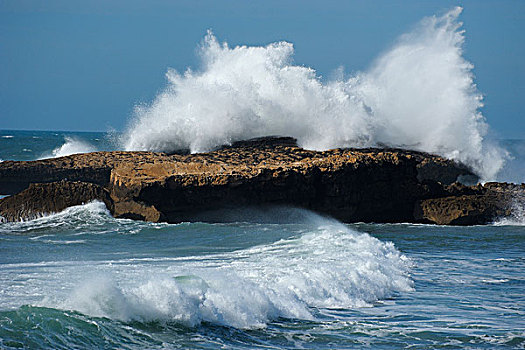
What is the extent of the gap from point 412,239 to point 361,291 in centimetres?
469

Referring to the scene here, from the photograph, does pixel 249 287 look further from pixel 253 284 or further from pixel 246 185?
pixel 246 185

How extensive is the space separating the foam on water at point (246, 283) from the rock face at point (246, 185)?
2.19m

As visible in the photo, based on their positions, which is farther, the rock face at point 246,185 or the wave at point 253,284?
the rock face at point 246,185

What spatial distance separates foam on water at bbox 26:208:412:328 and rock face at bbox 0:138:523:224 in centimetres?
219

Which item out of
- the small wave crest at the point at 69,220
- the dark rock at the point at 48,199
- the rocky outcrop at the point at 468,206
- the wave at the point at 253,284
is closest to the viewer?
the wave at the point at 253,284

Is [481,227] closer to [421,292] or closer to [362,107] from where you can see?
[362,107]

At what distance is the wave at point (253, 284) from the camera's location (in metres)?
6.16

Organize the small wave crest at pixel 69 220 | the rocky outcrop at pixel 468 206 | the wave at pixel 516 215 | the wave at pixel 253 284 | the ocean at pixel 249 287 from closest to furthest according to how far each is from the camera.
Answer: the ocean at pixel 249 287, the wave at pixel 253 284, the small wave crest at pixel 69 220, the rocky outcrop at pixel 468 206, the wave at pixel 516 215

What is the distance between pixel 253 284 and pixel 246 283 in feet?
0.22

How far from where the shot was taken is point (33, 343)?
527 cm

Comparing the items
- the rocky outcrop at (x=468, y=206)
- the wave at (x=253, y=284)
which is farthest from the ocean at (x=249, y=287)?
the rocky outcrop at (x=468, y=206)

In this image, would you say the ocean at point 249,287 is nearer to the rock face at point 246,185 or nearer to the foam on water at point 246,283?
the foam on water at point 246,283

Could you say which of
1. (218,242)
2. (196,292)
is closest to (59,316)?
(196,292)

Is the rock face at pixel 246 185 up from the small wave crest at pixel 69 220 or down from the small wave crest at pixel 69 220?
up
